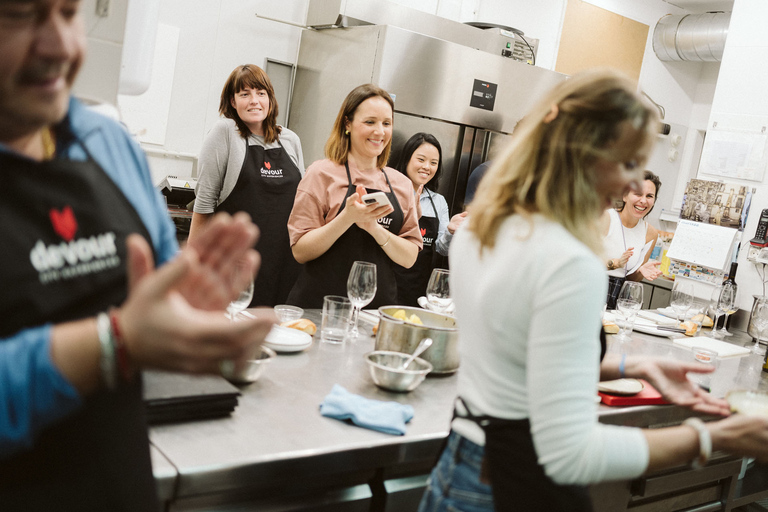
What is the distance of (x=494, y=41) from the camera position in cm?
480

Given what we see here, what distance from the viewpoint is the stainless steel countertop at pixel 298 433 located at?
3.59 feet

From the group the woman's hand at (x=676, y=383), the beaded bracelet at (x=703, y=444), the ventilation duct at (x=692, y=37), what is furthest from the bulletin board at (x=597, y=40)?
the beaded bracelet at (x=703, y=444)

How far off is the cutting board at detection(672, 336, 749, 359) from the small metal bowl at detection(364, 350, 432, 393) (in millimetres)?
1556

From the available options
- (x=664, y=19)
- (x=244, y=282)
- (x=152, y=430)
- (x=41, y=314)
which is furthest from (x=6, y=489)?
(x=664, y=19)

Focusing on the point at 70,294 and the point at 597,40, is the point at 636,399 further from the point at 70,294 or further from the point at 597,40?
the point at 597,40

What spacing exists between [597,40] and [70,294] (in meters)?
6.16

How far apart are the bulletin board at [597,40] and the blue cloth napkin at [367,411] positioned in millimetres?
4939

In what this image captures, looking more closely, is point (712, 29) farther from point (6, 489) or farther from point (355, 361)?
point (6, 489)

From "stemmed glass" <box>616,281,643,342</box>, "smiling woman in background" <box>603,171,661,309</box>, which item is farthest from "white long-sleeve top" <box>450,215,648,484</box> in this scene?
"smiling woman in background" <box>603,171,661,309</box>

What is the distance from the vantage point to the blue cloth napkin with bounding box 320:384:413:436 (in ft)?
4.36

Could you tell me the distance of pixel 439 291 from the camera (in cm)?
211

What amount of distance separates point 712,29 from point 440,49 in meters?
3.04

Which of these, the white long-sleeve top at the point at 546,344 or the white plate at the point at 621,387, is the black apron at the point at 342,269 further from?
the white long-sleeve top at the point at 546,344

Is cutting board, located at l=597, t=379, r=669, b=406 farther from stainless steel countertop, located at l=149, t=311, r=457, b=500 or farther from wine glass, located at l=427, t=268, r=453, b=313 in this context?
wine glass, located at l=427, t=268, r=453, b=313
